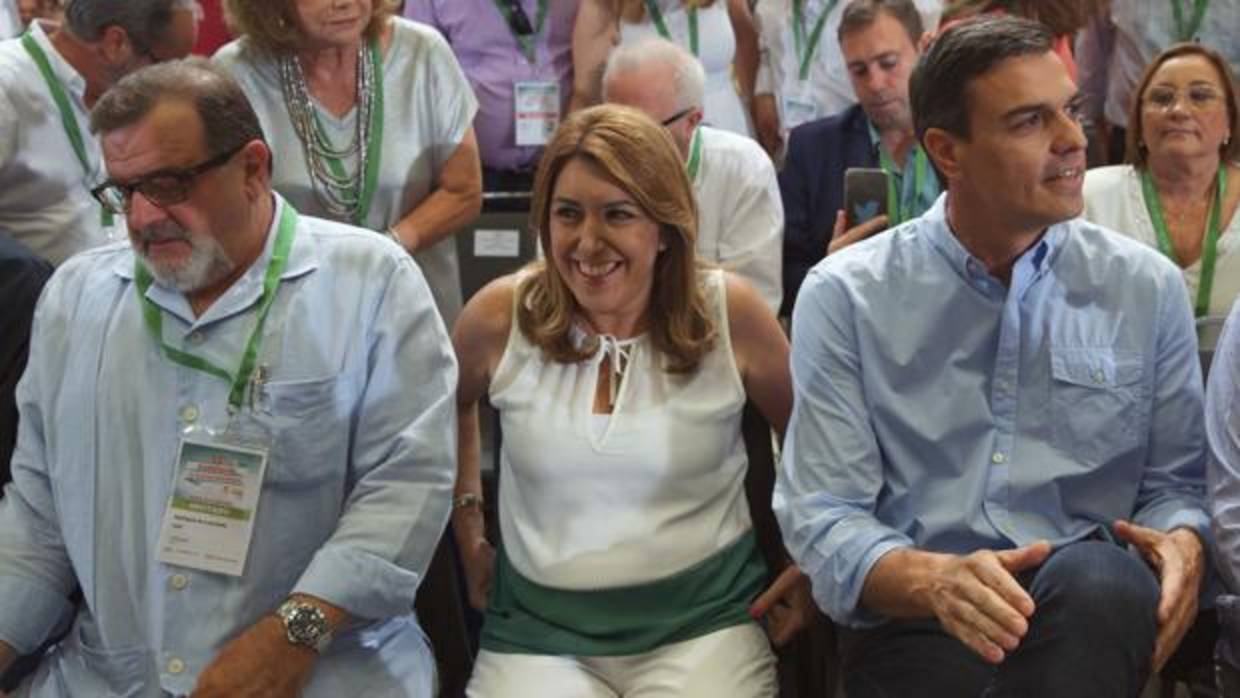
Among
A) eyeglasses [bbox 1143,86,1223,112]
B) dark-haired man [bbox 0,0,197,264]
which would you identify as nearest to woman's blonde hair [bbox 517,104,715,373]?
dark-haired man [bbox 0,0,197,264]

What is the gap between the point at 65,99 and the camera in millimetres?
3498

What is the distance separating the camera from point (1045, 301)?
241 cm

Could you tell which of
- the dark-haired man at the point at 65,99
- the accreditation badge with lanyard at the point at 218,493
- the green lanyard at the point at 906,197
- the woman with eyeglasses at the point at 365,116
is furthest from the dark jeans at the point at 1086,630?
the dark-haired man at the point at 65,99

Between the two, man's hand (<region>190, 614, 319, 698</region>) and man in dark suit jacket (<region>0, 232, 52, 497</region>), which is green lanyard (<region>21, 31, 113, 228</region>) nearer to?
man in dark suit jacket (<region>0, 232, 52, 497</region>)

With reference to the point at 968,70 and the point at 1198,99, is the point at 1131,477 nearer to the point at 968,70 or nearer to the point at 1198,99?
the point at 968,70

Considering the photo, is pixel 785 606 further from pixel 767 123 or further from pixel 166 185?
pixel 767 123

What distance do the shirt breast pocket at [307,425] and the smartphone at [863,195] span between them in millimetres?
1417

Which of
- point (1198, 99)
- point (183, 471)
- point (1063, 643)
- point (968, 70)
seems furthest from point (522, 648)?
point (1198, 99)

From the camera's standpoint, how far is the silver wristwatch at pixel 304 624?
2227mm

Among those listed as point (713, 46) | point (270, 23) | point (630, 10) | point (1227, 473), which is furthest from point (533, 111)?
point (1227, 473)

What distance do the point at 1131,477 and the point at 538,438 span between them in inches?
35.1

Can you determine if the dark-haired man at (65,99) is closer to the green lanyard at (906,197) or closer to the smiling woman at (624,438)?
the smiling woman at (624,438)

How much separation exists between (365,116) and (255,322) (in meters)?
1.27

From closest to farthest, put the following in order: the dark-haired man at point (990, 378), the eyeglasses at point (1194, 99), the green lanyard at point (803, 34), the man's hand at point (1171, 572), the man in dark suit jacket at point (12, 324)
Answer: the man's hand at point (1171, 572), the dark-haired man at point (990, 378), the man in dark suit jacket at point (12, 324), the eyeglasses at point (1194, 99), the green lanyard at point (803, 34)
